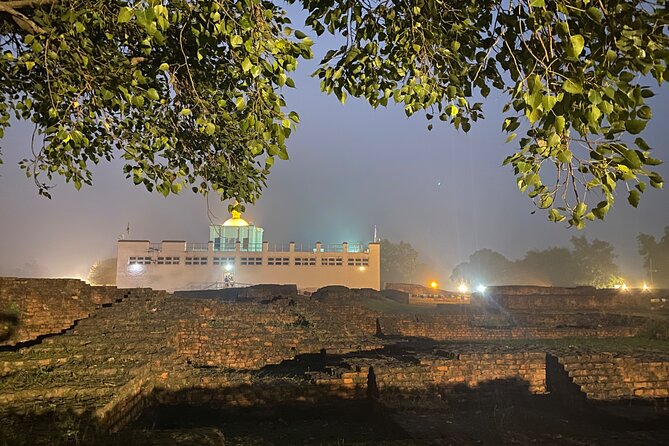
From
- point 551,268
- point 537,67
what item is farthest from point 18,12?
point 551,268

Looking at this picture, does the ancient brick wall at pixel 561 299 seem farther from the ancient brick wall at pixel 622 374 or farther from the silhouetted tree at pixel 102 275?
the silhouetted tree at pixel 102 275


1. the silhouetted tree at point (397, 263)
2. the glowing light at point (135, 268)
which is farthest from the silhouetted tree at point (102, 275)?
the silhouetted tree at point (397, 263)

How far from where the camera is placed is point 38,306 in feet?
34.0

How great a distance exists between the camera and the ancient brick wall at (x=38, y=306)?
9.73 meters

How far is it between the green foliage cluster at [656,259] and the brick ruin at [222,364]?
59.7 metres

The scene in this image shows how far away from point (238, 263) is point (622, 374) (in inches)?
1323

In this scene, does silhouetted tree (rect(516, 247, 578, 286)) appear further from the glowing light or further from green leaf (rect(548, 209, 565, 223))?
green leaf (rect(548, 209, 565, 223))

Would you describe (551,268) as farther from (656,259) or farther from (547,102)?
(547,102)

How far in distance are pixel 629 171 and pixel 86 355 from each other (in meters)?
8.30

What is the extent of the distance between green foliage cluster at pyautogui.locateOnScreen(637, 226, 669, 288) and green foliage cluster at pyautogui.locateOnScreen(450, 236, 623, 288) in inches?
176

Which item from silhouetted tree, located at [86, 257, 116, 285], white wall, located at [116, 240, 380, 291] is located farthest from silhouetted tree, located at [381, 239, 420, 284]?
silhouetted tree, located at [86, 257, 116, 285]

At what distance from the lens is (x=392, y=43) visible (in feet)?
14.3

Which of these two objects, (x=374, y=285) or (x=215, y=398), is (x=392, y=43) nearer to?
(x=215, y=398)

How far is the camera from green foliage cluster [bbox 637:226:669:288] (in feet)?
Result: 202
